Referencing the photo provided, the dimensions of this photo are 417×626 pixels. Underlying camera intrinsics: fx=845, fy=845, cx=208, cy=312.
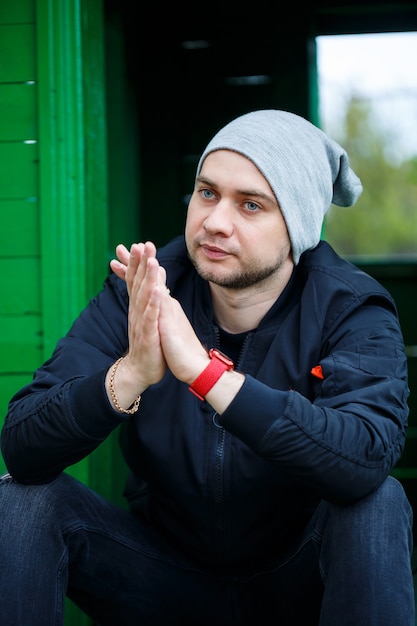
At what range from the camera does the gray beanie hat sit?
2.01 metres

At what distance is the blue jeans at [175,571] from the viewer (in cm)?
164

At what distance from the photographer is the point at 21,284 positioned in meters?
2.49

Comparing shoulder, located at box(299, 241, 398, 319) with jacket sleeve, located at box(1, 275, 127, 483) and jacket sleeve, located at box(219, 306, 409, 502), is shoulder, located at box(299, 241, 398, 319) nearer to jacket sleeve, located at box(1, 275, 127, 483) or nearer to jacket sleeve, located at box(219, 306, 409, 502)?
jacket sleeve, located at box(219, 306, 409, 502)

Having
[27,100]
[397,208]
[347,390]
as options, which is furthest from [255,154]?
[397,208]

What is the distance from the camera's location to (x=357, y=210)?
9.62 meters

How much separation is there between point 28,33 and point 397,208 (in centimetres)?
710

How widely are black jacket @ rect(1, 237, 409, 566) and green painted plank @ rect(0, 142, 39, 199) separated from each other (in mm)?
481

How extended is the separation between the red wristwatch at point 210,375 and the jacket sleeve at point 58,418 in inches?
7.8

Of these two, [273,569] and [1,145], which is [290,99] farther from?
[273,569]

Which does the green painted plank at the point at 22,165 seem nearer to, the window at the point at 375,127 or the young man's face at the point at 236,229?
the young man's face at the point at 236,229

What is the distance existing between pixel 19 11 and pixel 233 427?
1.46 meters

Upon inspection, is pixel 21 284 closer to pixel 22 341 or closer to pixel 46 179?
pixel 22 341

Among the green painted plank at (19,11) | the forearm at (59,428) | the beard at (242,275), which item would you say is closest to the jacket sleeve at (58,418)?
the forearm at (59,428)

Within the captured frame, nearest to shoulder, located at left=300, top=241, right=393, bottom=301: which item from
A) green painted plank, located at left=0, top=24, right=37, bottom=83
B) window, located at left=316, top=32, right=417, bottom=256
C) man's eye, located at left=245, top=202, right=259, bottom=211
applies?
man's eye, located at left=245, top=202, right=259, bottom=211
